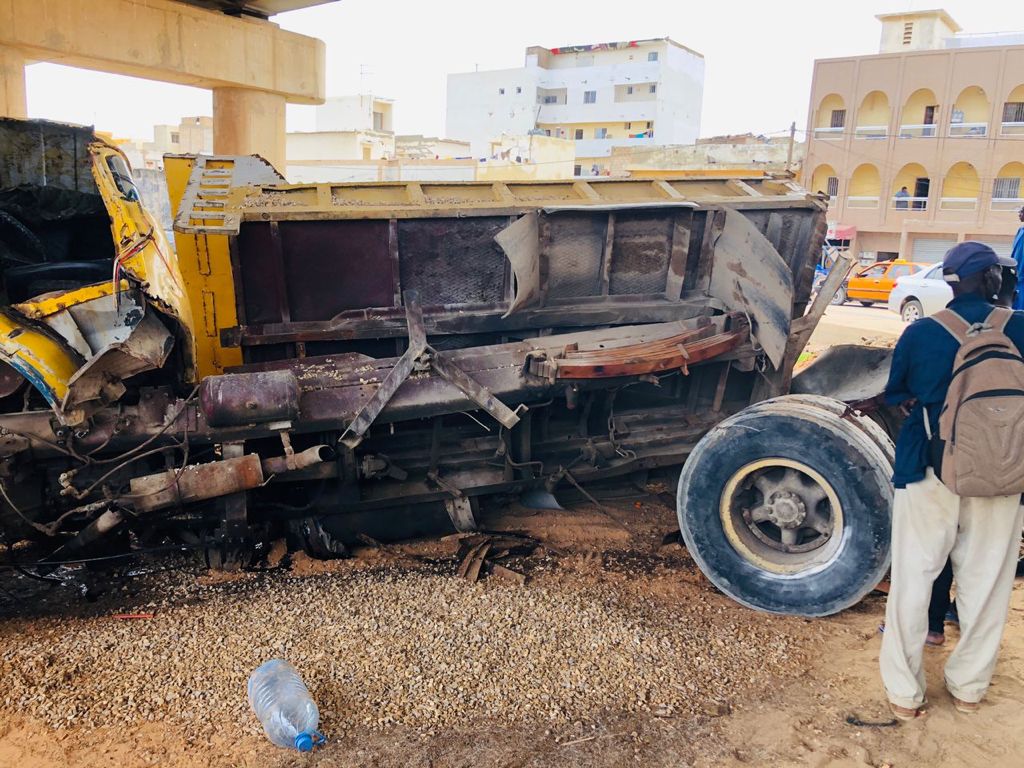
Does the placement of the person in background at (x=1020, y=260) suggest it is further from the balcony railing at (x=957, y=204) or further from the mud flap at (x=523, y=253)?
the balcony railing at (x=957, y=204)

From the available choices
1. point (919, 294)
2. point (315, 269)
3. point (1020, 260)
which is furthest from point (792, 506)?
point (919, 294)

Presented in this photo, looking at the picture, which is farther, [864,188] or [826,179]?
[826,179]

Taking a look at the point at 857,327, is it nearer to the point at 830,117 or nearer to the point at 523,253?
the point at 523,253

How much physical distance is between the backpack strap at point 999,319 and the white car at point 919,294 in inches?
Result: 579

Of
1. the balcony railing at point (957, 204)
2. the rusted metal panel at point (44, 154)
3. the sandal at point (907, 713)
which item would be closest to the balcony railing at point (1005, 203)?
the balcony railing at point (957, 204)

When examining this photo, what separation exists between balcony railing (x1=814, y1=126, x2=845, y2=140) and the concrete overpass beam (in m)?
28.7

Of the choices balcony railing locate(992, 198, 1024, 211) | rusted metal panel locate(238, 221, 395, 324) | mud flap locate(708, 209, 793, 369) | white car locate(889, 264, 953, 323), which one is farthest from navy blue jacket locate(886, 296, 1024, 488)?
balcony railing locate(992, 198, 1024, 211)

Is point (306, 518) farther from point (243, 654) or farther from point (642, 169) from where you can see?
point (642, 169)

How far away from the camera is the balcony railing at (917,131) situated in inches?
1293

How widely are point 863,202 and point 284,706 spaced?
36.0 metres

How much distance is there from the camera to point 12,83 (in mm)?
8758

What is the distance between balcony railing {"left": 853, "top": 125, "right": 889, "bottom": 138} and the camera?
110ft

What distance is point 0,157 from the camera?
18.2ft

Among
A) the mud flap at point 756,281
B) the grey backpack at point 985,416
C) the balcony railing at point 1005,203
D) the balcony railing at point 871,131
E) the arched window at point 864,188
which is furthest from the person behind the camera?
the arched window at point 864,188
